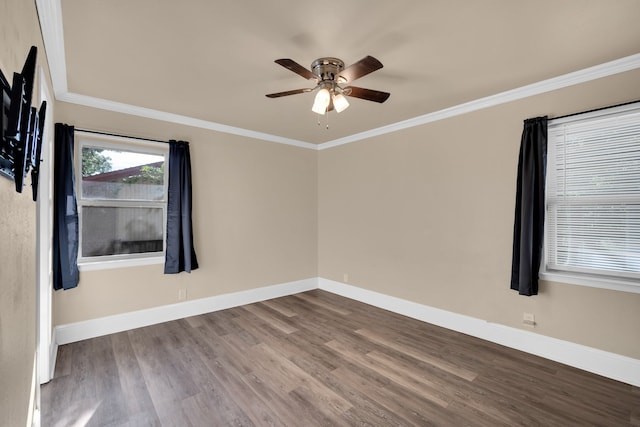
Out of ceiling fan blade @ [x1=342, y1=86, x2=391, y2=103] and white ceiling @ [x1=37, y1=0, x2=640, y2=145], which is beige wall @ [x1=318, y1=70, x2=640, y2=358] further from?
ceiling fan blade @ [x1=342, y1=86, x2=391, y2=103]

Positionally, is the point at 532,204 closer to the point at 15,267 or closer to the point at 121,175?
the point at 15,267

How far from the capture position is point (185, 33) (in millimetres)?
2135

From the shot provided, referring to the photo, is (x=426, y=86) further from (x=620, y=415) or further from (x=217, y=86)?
(x=620, y=415)

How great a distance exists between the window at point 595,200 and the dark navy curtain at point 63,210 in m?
4.77

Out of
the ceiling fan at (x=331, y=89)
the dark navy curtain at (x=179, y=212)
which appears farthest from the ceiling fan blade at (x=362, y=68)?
the dark navy curtain at (x=179, y=212)

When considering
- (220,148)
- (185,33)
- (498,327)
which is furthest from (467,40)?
(220,148)

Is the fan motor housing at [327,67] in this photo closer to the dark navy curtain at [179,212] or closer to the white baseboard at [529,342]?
the dark navy curtain at [179,212]

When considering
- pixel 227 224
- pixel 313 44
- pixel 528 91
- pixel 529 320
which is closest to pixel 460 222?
pixel 529 320

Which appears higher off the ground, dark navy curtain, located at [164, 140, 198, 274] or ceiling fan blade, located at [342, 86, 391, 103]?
ceiling fan blade, located at [342, 86, 391, 103]

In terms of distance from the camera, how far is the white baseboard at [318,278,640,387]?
2566 millimetres

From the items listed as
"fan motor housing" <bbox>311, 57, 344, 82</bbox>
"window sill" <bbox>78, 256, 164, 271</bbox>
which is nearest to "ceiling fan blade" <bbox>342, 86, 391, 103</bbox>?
"fan motor housing" <bbox>311, 57, 344, 82</bbox>

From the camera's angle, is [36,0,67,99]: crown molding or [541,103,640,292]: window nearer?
[36,0,67,99]: crown molding

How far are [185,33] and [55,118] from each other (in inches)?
82.7

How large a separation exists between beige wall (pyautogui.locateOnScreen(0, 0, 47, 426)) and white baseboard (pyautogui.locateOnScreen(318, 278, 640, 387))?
3715mm
